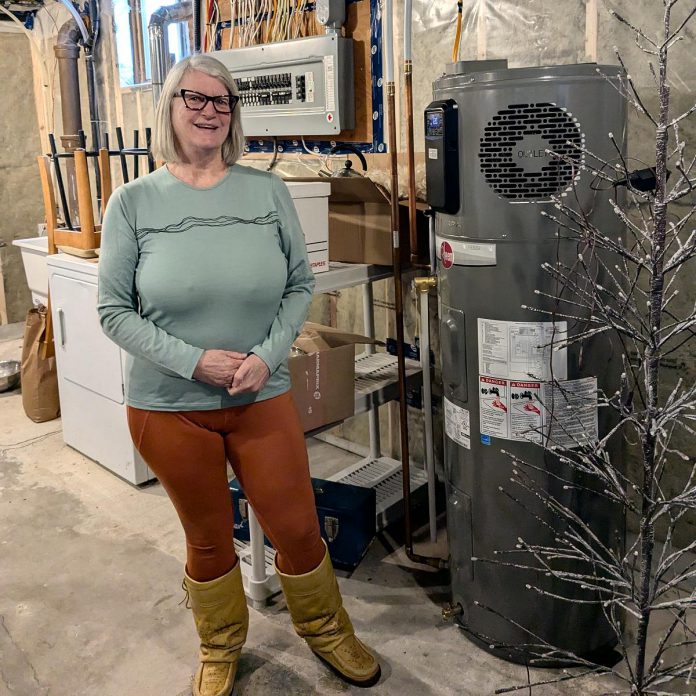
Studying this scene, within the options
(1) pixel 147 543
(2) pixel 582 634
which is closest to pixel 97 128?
(1) pixel 147 543

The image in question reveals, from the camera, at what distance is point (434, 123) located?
1.87 m

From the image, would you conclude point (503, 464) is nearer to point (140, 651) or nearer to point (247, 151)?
point (140, 651)

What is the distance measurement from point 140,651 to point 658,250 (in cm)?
181

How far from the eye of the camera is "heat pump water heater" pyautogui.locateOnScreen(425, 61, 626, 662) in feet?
5.70

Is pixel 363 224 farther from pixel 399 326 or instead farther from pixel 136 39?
pixel 136 39

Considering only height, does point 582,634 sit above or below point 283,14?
below

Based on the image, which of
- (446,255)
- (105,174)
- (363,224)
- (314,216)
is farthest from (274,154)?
(446,255)

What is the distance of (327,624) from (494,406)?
72 centimetres

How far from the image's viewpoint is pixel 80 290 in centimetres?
325

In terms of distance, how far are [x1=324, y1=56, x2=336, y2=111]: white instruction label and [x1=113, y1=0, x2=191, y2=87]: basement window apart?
126 centimetres

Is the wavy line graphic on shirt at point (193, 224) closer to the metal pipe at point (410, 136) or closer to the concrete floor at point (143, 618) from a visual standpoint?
the metal pipe at point (410, 136)

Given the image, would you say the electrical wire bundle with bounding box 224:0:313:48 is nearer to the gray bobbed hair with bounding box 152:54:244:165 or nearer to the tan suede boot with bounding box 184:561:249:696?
the gray bobbed hair with bounding box 152:54:244:165

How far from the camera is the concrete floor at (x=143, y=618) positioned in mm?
2049

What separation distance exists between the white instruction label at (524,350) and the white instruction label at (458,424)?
178mm
